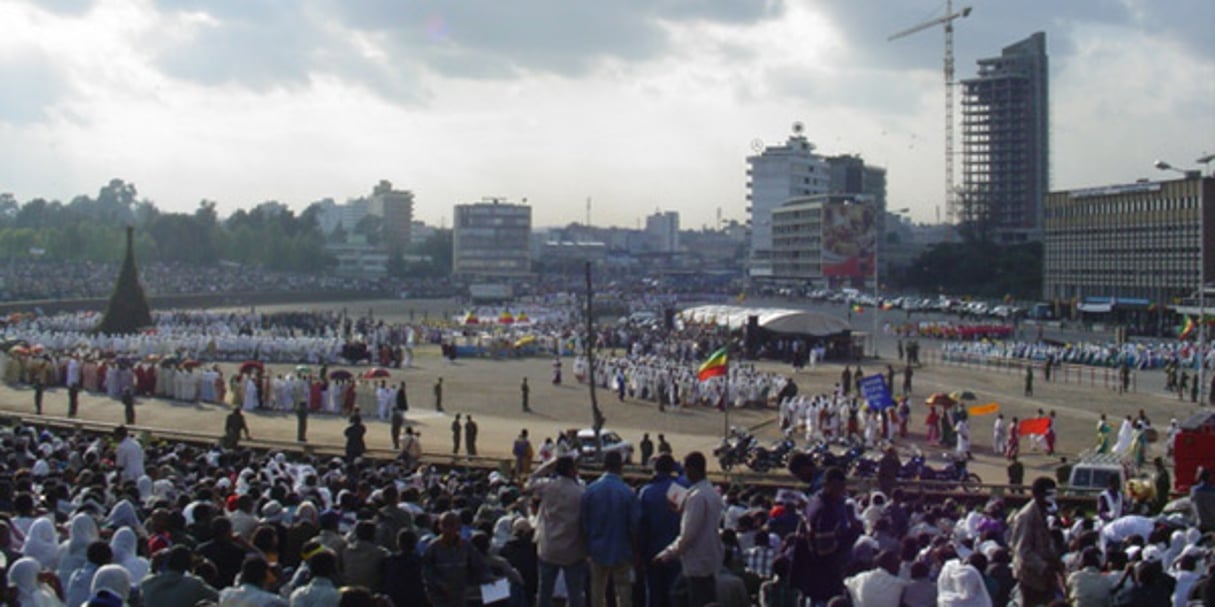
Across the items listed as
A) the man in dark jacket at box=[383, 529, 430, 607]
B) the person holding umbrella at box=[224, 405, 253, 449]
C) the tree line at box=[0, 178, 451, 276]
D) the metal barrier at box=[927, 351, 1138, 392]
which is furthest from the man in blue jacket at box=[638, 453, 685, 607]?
the tree line at box=[0, 178, 451, 276]

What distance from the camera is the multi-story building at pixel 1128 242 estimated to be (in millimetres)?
73000

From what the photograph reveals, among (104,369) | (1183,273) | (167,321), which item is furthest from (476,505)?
(1183,273)

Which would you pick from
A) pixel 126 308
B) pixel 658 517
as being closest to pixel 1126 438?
pixel 658 517

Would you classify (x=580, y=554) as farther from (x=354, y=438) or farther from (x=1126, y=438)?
(x=1126, y=438)

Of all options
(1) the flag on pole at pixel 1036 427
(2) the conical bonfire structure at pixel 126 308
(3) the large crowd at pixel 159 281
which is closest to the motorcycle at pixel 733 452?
(1) the flag on pole at pixel 1036 427

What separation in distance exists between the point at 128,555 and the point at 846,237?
97938 mm

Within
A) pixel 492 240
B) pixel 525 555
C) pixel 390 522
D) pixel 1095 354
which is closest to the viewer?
pixel 525 555

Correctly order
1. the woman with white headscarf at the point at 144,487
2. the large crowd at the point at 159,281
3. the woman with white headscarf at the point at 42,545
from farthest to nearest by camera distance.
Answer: the large crowd at the point at 159,281, the woman with white headscarf at the point at 144,487, the woman with white headscarf at the point at 42,545

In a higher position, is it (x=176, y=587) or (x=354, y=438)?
(x=176, y=587)

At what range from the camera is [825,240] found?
103 meters

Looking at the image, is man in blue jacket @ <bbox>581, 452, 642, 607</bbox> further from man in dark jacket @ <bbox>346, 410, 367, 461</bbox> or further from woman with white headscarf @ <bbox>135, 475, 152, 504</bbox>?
man in dark jacket @ <bbox>346, 410, 367, 461</bbox>

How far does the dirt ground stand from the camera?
1075 inches

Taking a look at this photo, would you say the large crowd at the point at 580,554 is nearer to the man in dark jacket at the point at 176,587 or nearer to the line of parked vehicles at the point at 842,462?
the man in dark jacket at the point at 176,587

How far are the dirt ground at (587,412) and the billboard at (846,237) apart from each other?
57777 mm
